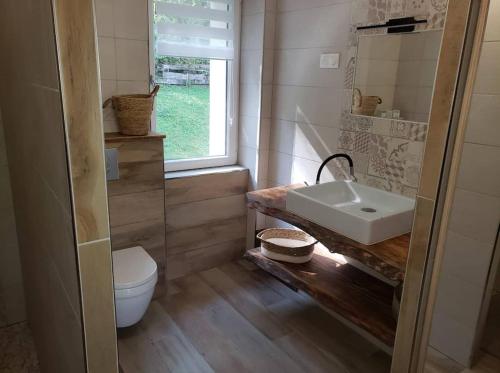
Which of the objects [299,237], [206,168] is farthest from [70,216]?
[206,168]

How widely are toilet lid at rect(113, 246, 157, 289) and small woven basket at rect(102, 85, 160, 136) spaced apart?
0.74m

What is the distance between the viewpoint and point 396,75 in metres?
2.21

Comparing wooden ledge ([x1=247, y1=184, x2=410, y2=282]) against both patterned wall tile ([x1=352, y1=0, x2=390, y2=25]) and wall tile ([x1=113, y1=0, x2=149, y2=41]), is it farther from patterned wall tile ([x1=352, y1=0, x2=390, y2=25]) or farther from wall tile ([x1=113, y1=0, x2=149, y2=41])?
wall tile ([x1=113, y1=0, x2=149, y2=41])

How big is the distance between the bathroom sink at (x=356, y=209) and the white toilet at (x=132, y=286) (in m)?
0.90

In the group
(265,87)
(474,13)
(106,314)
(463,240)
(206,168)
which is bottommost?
(206,168)

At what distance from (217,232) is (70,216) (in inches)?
95.1

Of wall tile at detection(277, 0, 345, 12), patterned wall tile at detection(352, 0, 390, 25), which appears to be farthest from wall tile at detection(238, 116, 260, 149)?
patterned wall tile at detection(352, 0, 390, 25)

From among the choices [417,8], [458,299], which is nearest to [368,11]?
[417,8]

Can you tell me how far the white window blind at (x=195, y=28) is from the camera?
2.72 metres

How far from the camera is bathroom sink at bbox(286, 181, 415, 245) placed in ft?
6.16

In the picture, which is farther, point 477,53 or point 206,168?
point 206,168

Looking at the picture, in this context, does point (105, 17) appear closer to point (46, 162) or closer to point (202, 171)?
point (202, 171)

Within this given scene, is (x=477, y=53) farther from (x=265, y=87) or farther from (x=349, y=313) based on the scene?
(x=265, y=87)

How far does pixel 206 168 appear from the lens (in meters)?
3.17
